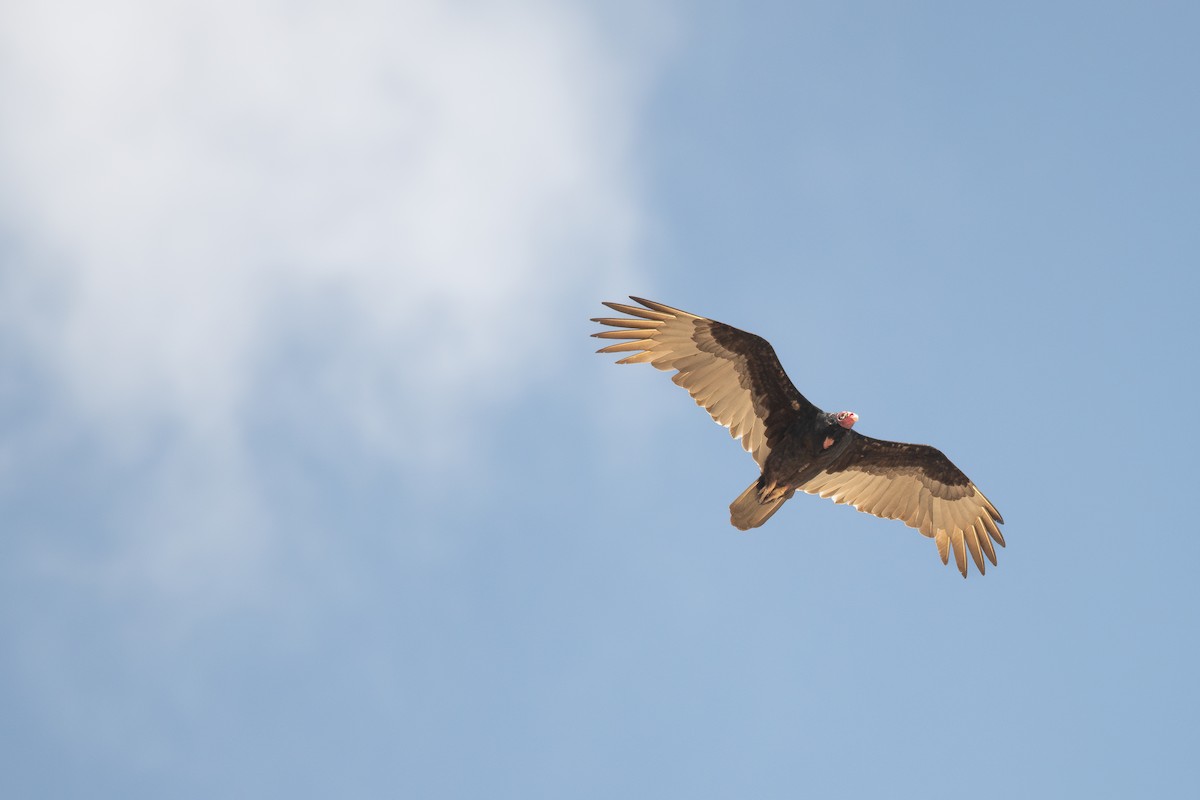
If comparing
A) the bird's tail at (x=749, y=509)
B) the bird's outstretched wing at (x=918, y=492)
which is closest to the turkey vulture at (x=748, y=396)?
the bird's tail at (x=749, y=509)

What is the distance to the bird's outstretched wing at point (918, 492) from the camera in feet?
54.1

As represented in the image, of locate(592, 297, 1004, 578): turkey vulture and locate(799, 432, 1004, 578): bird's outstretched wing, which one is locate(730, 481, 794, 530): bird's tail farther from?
locate(799, 432, 1004, 578): bird's outstretched wing

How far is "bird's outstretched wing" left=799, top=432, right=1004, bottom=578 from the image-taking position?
16500mm

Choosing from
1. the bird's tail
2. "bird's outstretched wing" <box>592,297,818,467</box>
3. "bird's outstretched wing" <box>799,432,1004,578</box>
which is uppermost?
"bird's outstretched wing" <box>592,297,818,467</box>

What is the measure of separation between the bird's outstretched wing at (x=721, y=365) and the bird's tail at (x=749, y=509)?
499 millimetres

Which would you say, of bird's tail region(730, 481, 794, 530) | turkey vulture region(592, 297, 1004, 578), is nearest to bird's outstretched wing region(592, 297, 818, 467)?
turkey vulture region(592, 297, 1004, 578)

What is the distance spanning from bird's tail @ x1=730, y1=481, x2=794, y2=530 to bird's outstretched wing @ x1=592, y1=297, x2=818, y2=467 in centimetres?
50

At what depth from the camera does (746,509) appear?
50.2 ft

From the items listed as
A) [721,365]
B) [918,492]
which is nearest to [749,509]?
[721,365]

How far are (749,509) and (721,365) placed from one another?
76.7 inches

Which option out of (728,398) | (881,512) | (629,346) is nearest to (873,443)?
(881,512)

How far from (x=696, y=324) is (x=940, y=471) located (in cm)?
445

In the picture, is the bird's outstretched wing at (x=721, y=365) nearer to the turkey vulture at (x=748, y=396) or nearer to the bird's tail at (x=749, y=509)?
the turkey vulture at (x=748, y=396)

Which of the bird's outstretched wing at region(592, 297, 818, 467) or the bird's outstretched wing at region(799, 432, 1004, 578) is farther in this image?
the bird's outstretched wing at region(799, 432, 1004, 578)
